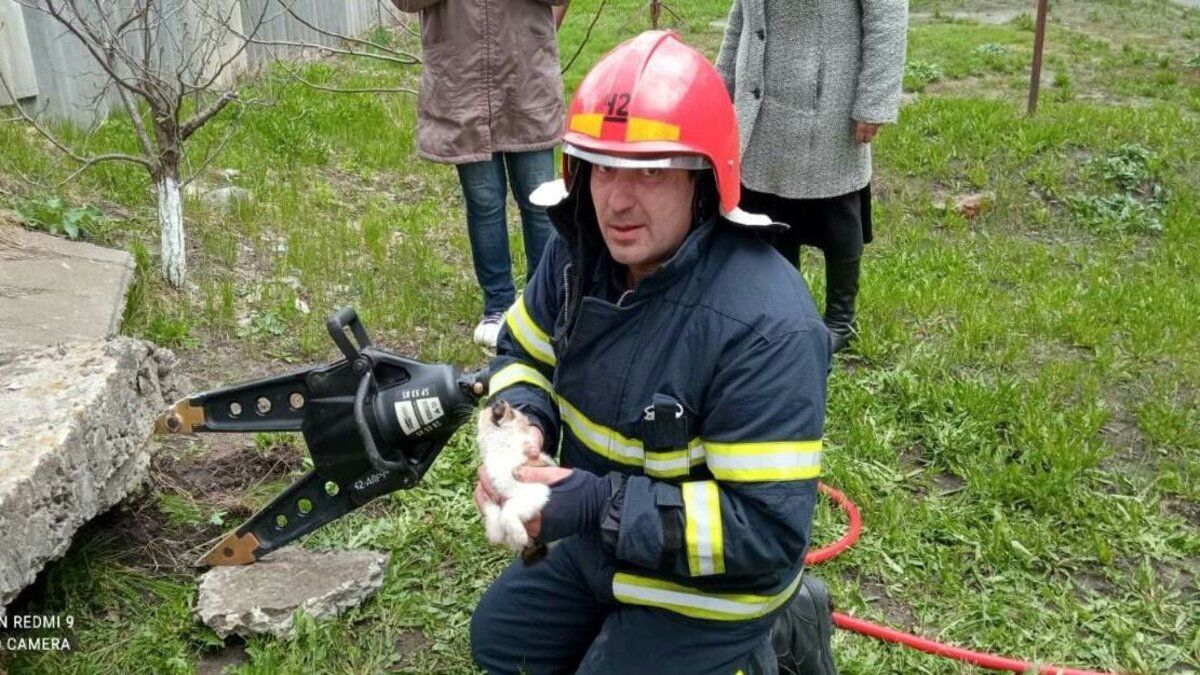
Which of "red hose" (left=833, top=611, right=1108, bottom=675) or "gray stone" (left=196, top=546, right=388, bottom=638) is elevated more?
"gray stone" (left=196, top=546, right=388, bottom=638)

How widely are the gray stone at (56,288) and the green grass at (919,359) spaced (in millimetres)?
165

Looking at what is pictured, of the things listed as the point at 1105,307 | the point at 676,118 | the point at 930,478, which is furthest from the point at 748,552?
the point at 1105,307

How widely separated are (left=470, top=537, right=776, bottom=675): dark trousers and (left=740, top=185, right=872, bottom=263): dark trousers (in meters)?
1.88

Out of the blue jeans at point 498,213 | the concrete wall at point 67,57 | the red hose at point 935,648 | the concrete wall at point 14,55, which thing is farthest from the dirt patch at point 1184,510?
the concrete wall at point 14,55

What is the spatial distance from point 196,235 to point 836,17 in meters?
3.05

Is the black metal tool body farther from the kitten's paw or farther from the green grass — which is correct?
the kitten's paw

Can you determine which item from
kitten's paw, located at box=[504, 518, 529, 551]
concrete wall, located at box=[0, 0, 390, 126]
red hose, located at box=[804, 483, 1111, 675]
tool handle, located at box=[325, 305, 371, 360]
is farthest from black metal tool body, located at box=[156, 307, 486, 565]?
concrete wall, located at box=[0, 0, 390, 126]

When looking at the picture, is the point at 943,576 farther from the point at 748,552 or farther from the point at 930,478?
the point at 748,552

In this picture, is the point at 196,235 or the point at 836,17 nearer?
the point at 836,17

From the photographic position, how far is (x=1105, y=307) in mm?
4652

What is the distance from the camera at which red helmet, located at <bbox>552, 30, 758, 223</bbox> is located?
193 centimetres

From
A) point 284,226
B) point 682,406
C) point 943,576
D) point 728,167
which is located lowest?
point 943,576

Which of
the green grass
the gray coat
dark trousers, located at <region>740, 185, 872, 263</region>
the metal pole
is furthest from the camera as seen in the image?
the metal pole

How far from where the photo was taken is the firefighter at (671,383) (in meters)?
1.92
